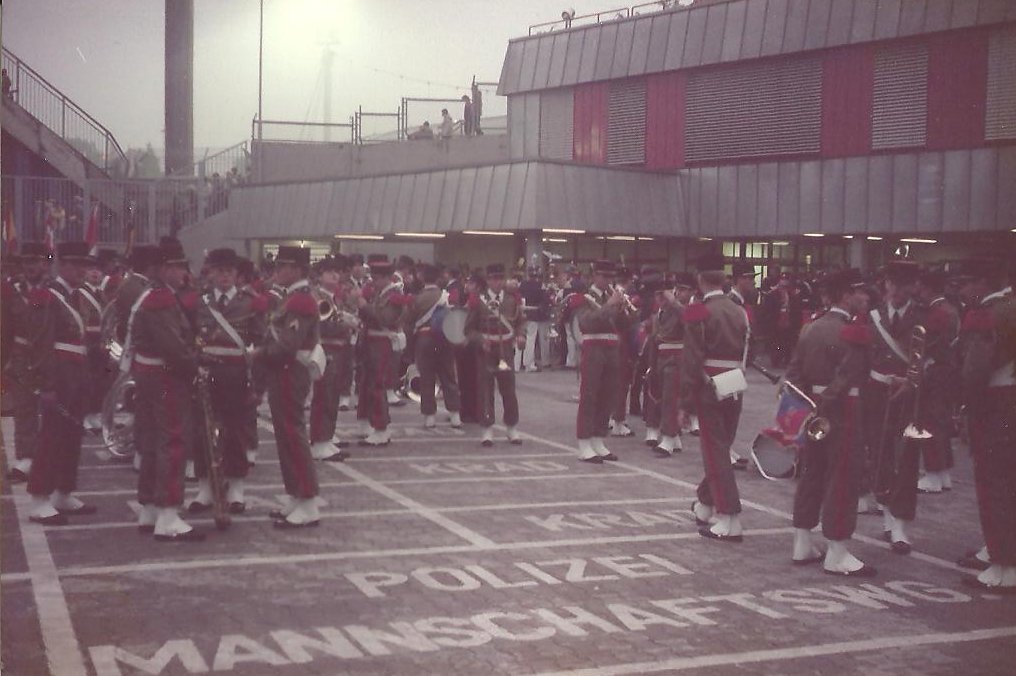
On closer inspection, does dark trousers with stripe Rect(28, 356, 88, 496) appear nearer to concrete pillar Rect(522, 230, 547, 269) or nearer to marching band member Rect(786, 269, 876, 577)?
marching band member Rect(786, 269, 876, 577)

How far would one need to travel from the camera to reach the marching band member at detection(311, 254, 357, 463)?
12812 mm

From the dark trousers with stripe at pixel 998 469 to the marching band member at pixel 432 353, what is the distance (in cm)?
901

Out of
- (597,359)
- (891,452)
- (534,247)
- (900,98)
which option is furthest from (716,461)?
(900,98)

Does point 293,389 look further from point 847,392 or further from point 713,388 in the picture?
point 847,392

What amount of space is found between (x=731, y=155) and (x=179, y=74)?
Answer: 26450 mm

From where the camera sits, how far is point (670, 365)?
47.2 ft

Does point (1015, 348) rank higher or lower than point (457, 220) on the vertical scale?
lower

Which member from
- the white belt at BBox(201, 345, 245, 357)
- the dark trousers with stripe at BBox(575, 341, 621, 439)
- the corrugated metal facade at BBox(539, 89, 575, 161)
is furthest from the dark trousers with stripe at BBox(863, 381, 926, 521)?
the corrugated metal facade at BBox(539, 89, 575, 161)

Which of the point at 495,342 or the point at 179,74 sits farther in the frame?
the point at 495,342

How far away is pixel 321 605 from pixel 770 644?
2.78m

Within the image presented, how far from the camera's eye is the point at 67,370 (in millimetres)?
9797

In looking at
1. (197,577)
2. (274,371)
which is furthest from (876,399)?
(197,577)

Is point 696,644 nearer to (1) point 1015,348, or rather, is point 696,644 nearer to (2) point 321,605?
(2) point 321,605

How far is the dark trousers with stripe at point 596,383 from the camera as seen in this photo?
13.3m
